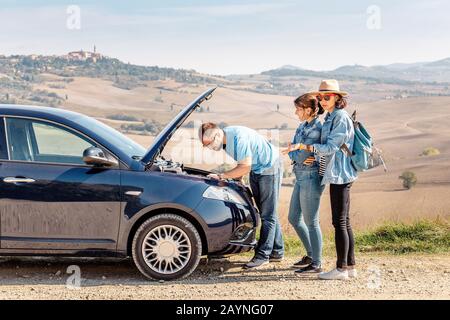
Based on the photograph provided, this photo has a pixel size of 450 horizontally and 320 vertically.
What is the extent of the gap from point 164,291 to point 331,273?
5.57ft

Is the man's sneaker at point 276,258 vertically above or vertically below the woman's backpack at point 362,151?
below

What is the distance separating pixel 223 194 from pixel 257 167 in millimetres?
557

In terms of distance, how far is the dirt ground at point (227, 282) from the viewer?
242 inches

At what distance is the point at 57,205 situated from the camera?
6.42 metres

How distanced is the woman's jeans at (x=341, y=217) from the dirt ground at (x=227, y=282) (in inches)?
10.7

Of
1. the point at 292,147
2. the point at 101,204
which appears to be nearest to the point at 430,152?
the point at 292,147

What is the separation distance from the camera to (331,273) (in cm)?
677

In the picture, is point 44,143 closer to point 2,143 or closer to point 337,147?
point 2,143

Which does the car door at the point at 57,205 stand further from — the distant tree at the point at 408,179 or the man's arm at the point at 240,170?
the distant tree at the point at 408,179

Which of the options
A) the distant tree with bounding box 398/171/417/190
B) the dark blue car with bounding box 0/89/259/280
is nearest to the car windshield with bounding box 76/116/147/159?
the dark blue car with bounding box 0/89/259/280

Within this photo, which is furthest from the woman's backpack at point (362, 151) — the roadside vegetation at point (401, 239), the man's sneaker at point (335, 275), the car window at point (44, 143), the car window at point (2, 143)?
A: the car window at point (2, 143)

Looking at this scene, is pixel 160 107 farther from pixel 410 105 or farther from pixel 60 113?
pixel 60 113

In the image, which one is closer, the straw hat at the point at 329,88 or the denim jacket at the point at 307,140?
the straw hat at the point at 329,88
